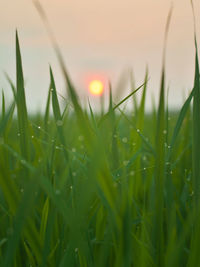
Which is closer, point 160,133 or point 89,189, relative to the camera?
point 89,189

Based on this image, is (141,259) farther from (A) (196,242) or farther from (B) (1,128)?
(B) (1,128)

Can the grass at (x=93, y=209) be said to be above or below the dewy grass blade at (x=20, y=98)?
below

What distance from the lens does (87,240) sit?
480 millimetres

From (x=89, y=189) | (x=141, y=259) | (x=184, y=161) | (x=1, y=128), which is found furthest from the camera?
(x=184, y=161)

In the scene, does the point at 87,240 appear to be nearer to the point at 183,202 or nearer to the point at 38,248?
the point at 38,248

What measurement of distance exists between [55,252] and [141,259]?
0.54 ft

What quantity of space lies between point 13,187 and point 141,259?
19 centimetres

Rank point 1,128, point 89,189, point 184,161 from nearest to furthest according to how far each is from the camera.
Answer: point 89,189, point 1,128, point 184,161

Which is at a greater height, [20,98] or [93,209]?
[20,98]

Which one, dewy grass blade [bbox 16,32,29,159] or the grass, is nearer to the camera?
the grass

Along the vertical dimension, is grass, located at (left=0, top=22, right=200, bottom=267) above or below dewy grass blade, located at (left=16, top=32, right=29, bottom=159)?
below

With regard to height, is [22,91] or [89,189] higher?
[22,91]

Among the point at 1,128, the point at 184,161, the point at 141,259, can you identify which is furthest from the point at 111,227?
the point at 184,161

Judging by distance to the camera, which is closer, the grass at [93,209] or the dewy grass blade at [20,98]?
the grass at [93,209]
